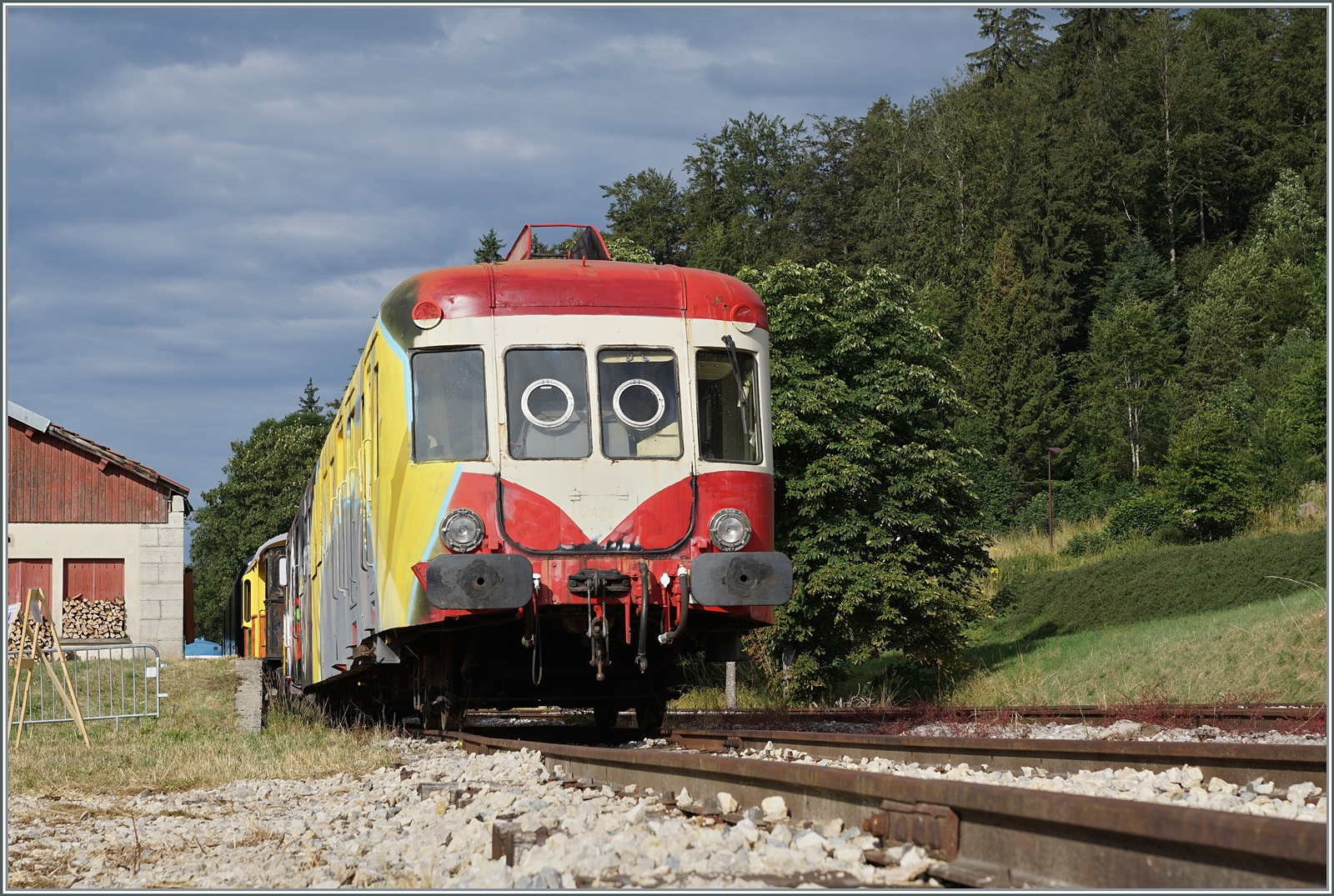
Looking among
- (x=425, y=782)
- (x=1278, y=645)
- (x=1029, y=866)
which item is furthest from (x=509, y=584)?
(x=1278, y=645)

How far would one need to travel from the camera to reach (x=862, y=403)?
25141mm

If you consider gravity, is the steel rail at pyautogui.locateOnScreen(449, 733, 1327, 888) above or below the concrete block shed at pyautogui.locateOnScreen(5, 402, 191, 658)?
below

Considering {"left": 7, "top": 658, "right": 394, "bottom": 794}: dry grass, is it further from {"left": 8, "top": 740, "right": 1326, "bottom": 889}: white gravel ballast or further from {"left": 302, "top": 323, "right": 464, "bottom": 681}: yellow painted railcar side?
{"left": 8, "top": 740, "right": 1326, "bottom": 889}: white gravel ballast

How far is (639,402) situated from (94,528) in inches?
1043

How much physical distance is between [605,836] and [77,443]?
30851 mm

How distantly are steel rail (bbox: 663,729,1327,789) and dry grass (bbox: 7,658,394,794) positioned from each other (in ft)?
9.60

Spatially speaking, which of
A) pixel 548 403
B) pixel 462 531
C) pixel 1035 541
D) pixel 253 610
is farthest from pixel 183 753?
pixel 1035 541

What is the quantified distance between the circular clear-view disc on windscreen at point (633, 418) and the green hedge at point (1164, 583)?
21.4 m

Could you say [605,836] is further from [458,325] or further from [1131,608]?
[1131,608]

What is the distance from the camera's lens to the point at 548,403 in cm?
909

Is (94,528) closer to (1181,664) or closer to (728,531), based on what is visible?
(1181,664)

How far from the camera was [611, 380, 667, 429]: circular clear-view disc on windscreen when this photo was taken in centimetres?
917

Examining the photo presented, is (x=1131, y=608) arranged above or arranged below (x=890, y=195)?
below

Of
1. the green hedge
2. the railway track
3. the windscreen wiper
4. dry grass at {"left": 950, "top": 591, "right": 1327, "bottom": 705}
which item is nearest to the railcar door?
the windscreen wiper
